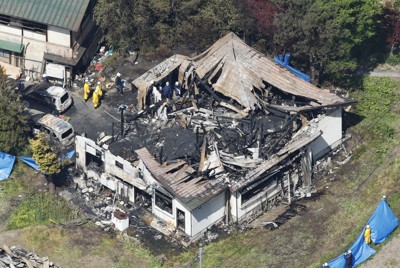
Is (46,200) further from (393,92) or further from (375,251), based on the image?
(393,92)

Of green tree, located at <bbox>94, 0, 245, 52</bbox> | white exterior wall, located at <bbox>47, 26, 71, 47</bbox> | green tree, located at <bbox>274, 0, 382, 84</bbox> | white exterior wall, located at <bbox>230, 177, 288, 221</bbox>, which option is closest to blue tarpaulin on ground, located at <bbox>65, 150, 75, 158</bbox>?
white exterior wall, located at <bbox>47, 26, 71, 47</bbox>

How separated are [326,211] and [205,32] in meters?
16.7

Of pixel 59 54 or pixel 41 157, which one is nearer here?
pixel 41 157

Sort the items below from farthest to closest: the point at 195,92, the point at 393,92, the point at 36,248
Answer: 1. the point at 393,92
2. the point at 195,92
3. the point at 36,248

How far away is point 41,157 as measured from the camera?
55062mm

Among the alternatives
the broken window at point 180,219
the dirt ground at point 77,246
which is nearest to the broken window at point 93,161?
the dirt ground at point 77,246

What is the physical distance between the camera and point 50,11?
209 feet

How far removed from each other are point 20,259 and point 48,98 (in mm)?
13876

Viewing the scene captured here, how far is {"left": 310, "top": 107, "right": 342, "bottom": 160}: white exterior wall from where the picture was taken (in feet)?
189

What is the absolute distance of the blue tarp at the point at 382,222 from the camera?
1969 inches

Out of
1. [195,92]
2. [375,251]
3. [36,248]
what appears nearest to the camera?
[375,251]

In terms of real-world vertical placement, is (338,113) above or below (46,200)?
above

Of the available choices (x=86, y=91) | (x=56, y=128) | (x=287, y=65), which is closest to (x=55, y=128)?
(x=56, y=128)

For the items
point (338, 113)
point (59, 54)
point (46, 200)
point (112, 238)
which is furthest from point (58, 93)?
point (338, 113)
